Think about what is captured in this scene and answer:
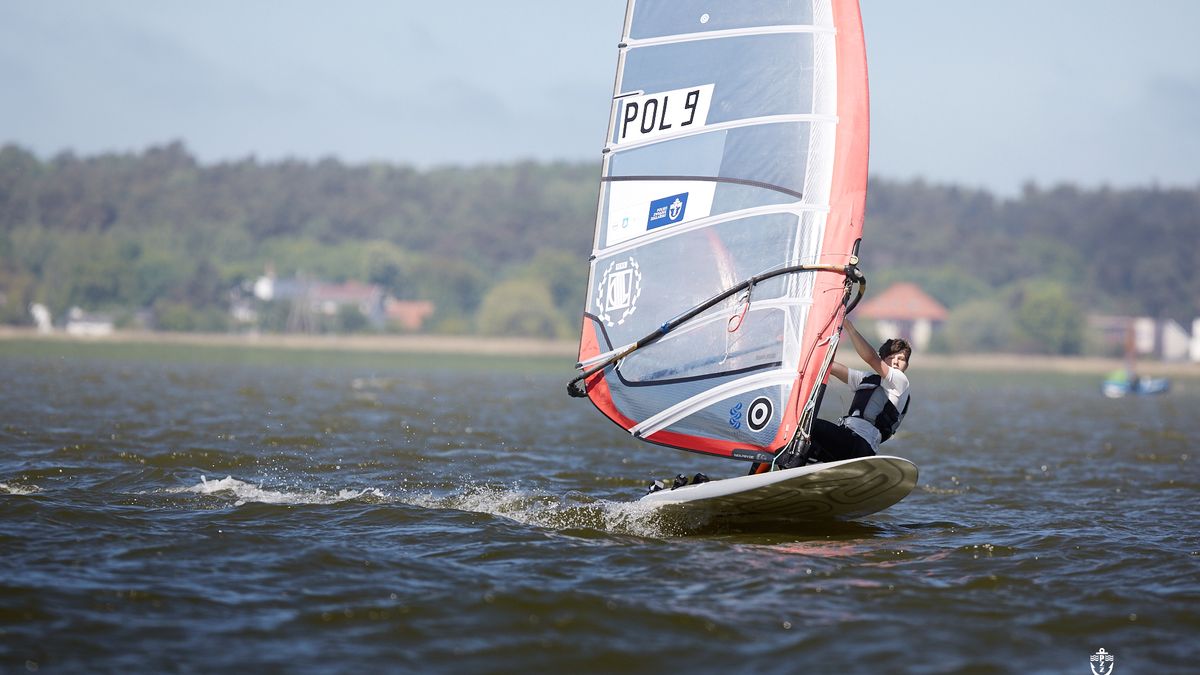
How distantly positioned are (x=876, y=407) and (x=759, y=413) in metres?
0.84

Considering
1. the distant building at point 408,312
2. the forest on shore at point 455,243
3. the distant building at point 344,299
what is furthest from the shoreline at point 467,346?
the distant building at point 408,312

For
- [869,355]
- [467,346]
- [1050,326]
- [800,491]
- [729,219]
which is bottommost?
[800,491]

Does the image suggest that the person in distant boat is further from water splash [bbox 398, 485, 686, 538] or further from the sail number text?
the sail number text

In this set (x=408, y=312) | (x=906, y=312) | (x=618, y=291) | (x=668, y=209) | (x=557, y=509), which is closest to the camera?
(x=668, y=209)

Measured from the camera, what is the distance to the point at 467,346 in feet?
290

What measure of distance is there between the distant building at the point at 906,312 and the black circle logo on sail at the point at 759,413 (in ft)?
337

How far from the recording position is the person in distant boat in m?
9.09

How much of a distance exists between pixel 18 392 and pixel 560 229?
11095 cm

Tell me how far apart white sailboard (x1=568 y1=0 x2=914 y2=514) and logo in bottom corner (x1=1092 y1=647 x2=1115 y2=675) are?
9.36 feet

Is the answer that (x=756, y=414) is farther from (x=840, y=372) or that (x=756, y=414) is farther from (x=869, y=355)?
(x=869, y=355)

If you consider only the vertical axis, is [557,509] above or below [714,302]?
below

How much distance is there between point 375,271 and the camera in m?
118

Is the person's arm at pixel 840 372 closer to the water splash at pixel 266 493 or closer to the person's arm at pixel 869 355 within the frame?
the person's arm at pixel 869 355

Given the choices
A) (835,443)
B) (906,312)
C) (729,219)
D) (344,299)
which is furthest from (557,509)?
(906,312)
